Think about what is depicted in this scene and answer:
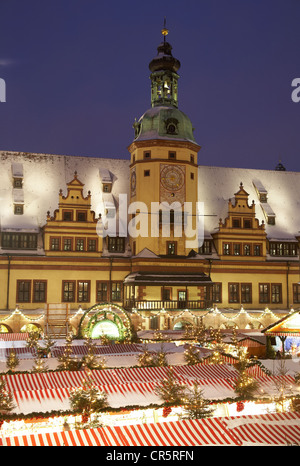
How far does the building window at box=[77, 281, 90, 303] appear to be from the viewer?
4597cm

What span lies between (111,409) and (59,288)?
2949 cm

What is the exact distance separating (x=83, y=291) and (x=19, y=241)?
6.78 m

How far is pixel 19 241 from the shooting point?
4528cm

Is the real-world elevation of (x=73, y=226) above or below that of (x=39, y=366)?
above

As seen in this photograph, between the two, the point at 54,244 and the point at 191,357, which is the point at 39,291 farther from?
the point at 191,357

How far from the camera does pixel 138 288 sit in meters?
45.1

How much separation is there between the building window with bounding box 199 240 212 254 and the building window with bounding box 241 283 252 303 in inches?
177

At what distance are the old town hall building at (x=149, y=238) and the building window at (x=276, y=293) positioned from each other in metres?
0.11

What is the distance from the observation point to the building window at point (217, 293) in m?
49.2

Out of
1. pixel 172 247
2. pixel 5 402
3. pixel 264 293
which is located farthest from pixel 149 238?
pixel 5 402

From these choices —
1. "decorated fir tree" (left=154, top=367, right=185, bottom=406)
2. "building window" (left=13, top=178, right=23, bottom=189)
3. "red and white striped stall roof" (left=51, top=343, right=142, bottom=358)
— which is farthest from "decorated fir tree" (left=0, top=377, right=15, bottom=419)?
"building window" (left=13, top=178, right=23, bottom=189)

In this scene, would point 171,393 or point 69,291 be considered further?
point 69,291

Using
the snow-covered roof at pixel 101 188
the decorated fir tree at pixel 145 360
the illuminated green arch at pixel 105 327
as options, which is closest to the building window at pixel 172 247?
the snow-covered roof at pixel 101 188

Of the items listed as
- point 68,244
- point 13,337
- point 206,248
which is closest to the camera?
point 13,337
